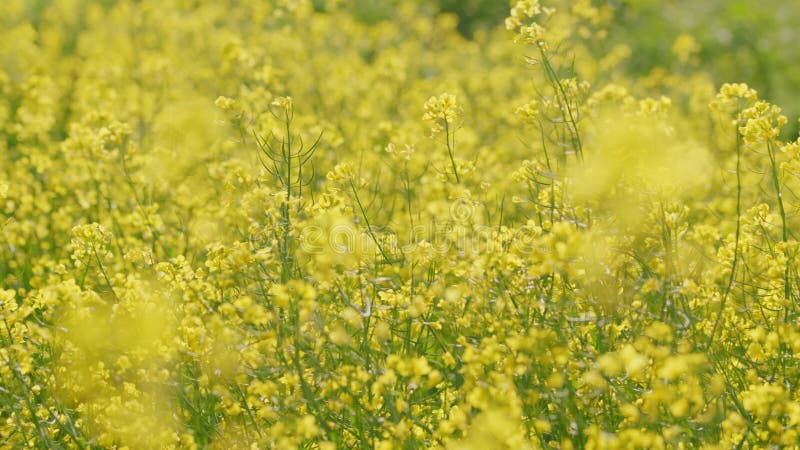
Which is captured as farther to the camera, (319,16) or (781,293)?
(319,16)

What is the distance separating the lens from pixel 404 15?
9812mm

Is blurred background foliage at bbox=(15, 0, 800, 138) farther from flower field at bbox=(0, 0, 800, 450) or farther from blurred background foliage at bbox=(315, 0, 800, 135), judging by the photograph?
flower field at bbox=(0, 0, 800, 450)

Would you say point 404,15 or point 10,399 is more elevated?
point 404,15

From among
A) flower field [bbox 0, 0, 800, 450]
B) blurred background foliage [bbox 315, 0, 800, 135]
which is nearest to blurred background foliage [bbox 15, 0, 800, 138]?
blurred background foliage [bbox 315, 0, 800, 135]

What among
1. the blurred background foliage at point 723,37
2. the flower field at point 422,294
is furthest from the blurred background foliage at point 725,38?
the flower field at point 422,294

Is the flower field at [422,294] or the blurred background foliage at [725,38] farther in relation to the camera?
the blurred background foliage at [725,38]

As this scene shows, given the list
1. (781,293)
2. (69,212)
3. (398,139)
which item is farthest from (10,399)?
(781,293)

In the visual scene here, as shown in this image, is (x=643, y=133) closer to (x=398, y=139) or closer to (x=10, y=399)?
(x=398, y=139)

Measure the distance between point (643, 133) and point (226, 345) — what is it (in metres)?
1.87

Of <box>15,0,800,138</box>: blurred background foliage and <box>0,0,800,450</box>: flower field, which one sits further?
<box>15,0,800,138</box>: blurred background foliage

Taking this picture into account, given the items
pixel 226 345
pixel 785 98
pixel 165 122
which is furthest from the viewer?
pixel 785 98

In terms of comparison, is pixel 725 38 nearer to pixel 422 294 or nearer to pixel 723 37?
pixel 723 37

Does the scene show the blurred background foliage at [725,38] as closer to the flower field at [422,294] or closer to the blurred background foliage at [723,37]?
the blurred background foliage at [723,37]

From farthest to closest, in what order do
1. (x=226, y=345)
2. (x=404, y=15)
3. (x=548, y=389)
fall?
1. (x=404, y=15)
2. (x=226, y=345)
3. (x=548, y=389)
